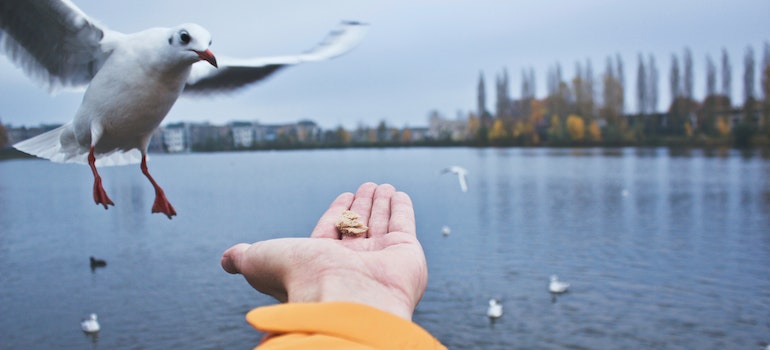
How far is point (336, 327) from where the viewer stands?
47.2 inches

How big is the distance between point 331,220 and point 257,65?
66 centimetres

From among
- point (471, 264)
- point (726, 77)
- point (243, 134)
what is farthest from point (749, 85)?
point (243, 134)

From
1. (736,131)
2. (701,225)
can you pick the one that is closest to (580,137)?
(736,131)

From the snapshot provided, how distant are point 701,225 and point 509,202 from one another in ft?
30.2

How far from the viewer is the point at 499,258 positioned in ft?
65.1

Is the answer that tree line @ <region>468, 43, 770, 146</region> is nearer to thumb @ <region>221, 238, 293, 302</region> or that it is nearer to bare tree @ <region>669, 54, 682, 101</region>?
bare tree @ <region>669, 54, 682, 101</region>

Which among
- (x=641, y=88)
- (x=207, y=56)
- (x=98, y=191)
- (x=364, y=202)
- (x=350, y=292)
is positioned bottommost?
(x=350, y=292)

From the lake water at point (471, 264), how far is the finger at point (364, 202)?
2.47m

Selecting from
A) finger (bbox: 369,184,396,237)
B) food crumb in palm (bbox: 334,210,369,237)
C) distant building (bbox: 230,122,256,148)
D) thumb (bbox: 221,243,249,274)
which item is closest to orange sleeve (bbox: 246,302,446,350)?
thumb (bbox: 221,243,249,274)

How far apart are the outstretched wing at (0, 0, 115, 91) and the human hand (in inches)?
27.9

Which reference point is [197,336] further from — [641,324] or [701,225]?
[701,225]

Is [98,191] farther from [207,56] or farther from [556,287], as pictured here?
[556,287]

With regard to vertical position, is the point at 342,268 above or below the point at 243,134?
below

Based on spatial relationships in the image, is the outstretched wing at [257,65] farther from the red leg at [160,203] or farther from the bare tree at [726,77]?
the bare tree at [726,77]
